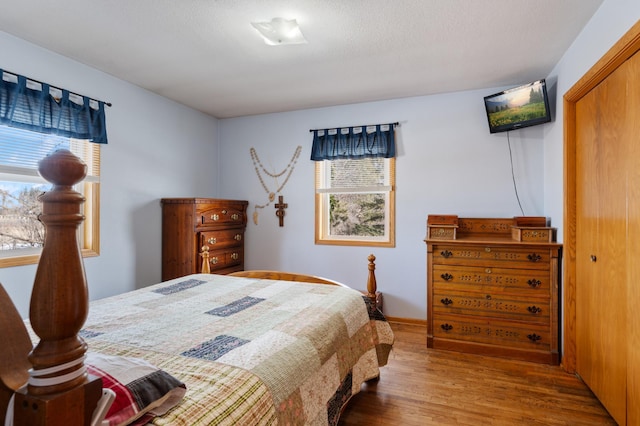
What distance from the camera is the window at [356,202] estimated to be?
12.7ft

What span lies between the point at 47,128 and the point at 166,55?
1.09m

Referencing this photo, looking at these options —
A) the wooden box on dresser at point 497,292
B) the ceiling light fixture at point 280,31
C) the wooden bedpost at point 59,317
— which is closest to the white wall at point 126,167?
the ceiling light fixture at point 280,31

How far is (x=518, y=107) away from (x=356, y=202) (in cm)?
188

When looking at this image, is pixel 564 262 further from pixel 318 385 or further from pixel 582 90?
pixel 318 385

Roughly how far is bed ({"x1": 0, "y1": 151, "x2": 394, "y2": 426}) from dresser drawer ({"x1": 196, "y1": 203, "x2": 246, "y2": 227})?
46.5 inches

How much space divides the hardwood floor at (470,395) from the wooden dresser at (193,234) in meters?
2.15

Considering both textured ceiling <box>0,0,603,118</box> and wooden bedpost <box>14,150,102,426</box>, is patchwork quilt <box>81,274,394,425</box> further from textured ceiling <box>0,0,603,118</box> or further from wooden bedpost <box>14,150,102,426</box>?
textured ceiling <box>0,0,603,118</box>

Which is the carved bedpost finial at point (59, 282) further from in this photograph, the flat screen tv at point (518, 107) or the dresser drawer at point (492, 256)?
the flat screen tv at point (518, 107)

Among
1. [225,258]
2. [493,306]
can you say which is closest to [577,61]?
[493,306]

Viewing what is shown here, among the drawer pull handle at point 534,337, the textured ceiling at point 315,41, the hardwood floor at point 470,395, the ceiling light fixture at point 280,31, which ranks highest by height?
the textured ceiling at point 315,41

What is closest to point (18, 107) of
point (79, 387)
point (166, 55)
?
point (166, 55)

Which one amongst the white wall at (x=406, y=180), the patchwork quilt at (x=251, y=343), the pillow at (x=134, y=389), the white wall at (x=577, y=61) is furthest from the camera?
the white wall at (x=406, y=180)

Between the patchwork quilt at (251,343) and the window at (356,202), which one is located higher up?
the window at (356,202)

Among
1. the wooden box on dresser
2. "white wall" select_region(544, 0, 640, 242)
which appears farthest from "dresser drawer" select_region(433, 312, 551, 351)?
"white wall" select_region(544, 0, 640, 242)
